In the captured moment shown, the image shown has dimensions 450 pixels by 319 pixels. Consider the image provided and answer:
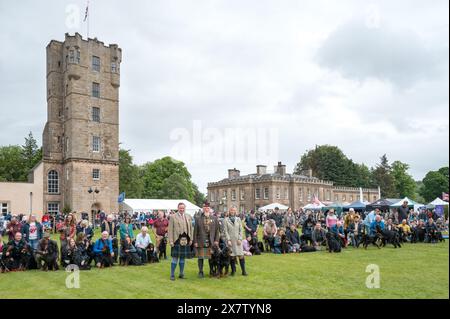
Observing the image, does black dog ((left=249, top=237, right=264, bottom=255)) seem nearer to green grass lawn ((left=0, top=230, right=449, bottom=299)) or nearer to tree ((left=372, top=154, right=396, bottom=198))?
green grass lawn ((left=0, top=230, right=449, bottom=299))

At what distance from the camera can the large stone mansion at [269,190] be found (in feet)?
217

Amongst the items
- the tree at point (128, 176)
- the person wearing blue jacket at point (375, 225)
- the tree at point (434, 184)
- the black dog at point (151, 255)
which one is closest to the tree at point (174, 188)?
the tree at point (128, 176)

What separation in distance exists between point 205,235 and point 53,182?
1441 inches

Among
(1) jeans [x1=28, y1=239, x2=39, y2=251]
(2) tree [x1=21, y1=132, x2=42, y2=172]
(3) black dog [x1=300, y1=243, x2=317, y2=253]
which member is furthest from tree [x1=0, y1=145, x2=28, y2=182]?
(3) black dog [x1=300, y1=243, x2=317, y2=253]

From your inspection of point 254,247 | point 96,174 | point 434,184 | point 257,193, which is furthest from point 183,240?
point 434,184

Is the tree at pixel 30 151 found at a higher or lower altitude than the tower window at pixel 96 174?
higher

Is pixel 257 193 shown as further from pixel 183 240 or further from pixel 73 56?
pixel 183 240

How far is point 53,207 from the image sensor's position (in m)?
43.7

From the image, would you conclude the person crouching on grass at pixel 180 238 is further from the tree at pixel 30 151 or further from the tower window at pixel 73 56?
the tree at pixel 30 151

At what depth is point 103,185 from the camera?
43938 mm

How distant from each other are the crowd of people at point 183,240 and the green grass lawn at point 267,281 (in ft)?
1.88
